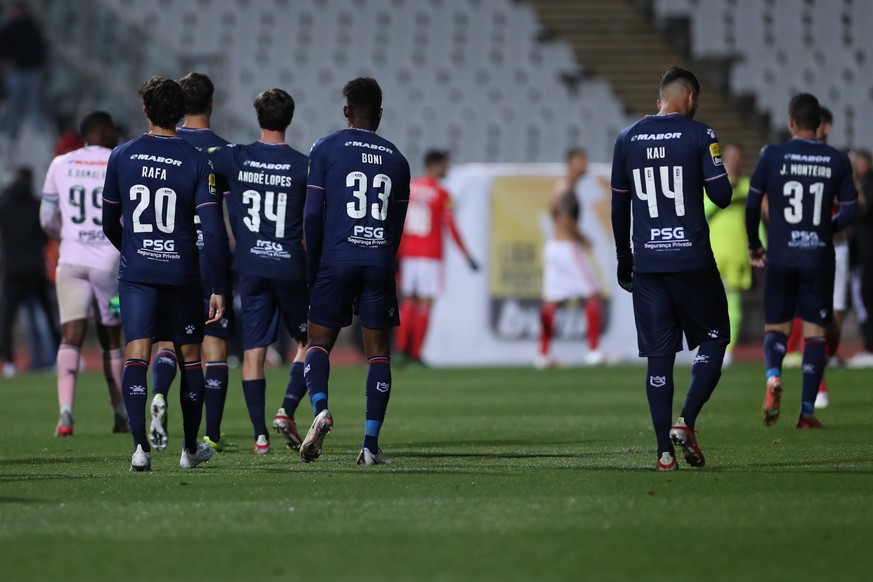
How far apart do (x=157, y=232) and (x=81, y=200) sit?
282cm

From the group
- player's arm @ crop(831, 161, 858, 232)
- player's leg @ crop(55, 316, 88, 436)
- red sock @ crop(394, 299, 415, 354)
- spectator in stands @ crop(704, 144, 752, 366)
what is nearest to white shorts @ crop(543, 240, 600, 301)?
red sock @ crop(394, 299, 415, 354)

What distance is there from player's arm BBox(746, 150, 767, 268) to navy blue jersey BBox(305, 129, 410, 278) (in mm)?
2944

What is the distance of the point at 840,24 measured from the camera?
25.8m

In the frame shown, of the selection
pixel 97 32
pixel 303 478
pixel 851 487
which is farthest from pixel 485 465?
pixel 97 32

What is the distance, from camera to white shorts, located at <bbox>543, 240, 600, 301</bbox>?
1891 cm

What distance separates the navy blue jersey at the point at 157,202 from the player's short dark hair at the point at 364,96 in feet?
2.88

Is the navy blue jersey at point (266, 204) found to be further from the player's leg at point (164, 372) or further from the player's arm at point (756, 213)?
the player's arm at point (756, 213)

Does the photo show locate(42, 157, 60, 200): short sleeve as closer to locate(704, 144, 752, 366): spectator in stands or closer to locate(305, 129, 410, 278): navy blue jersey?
locate(305, 129, 410, 278): navy blue jersey

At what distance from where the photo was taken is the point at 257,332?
9.27 metres

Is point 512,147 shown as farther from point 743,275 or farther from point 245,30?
point 743,275

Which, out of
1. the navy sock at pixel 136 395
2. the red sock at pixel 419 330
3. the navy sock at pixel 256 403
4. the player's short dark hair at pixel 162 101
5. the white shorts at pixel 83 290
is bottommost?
the red sock at pixel 419 330

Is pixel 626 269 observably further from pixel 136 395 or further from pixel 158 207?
pixel 136 395

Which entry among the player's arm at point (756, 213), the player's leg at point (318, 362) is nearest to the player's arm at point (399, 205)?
the player's leg at point (318, 362)

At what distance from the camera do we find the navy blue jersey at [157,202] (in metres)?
7.90
